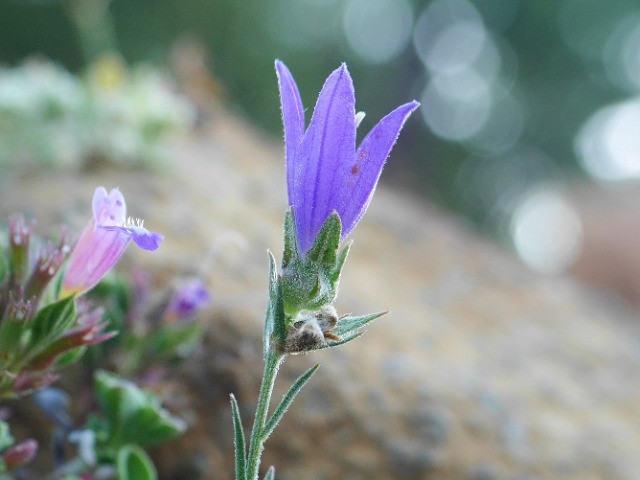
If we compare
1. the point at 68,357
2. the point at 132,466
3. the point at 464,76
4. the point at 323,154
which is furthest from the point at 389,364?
the point at 464,76

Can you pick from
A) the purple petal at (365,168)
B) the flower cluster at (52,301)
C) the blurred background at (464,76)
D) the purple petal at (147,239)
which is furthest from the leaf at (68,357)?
the blurred background at (464,76)

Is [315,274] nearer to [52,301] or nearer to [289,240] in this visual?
[289,240]

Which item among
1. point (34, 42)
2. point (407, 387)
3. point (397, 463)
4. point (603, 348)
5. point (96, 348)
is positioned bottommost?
point (96, 348)

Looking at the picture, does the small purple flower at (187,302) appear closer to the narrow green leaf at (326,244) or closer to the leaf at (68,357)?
the leaf at (68,357)

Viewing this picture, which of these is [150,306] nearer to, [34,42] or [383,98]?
[34,42]

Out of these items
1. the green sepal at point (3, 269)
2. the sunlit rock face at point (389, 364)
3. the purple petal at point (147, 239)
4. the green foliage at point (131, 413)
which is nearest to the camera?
the purple petal at point (147, 239)

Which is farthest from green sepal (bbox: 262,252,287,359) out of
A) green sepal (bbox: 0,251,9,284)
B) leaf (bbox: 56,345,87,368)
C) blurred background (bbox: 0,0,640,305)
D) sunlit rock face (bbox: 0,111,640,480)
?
blurred background (bbox: 0,0,640,305)

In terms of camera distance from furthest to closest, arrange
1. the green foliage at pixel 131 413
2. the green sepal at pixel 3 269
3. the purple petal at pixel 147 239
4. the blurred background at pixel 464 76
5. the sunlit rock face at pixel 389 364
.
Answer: the blurred background at pixel 464 76, the sunlit rock face at pixel 389 364, the green foliage at pixel 131 413, the green sepal at pixel 3 269, the purple petal at pixel 147 239

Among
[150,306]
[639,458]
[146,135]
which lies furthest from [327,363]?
[146,135]
